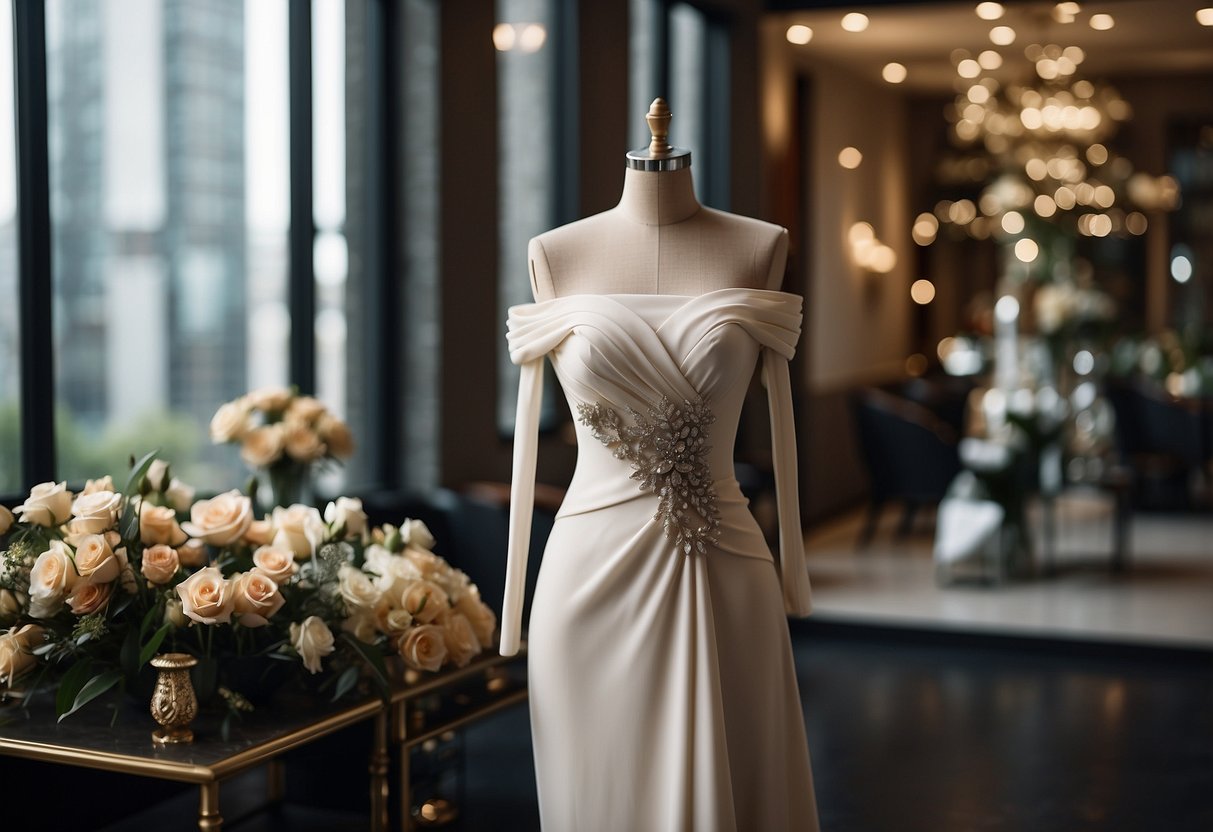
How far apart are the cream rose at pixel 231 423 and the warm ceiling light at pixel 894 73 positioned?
7.28 m

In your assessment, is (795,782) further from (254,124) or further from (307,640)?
(254,124)

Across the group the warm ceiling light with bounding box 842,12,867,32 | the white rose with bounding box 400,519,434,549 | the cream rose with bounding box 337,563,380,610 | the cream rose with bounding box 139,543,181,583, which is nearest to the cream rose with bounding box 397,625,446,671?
the cream rose with bounding box 337,563,380,610

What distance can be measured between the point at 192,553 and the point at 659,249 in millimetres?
1253

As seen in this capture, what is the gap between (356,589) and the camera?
2.99 meters

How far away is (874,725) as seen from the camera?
495 cm

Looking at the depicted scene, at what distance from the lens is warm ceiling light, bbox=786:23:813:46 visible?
25.9 feet

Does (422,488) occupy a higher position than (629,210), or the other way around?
(629,210)

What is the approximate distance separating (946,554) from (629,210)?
4.93m

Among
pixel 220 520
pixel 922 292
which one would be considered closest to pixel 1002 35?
pixel 922 292

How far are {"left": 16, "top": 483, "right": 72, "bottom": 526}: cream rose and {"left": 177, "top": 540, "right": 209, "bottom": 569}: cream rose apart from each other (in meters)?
0.25

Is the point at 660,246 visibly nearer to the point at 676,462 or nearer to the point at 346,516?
the point at 676,462

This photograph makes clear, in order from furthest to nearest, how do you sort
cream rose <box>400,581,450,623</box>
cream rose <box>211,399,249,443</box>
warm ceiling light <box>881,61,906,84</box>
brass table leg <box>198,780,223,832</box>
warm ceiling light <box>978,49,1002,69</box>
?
warm ceiling light <box>881,61,906,84</box>, warm ceiling light <box>978,49,1002,69</box>, cream rose <box>211,399,249,443</box>, cream rose <box>400,581,450,623</box>, brass table leg <box>198,780,223,832</box>

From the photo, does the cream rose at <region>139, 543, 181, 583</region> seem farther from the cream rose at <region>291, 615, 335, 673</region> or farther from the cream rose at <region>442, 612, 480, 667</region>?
the cream rose at <region>442, 612, 480, 667</region>

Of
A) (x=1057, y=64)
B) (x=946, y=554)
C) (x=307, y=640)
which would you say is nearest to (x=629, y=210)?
(x=307, y=640)
